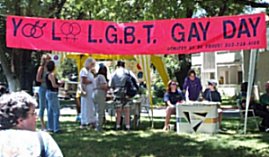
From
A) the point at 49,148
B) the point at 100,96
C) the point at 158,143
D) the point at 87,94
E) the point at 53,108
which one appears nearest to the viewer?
the point at 49,148

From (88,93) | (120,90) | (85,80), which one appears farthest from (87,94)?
(120,90)

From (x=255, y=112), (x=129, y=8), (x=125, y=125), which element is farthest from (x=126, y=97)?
(x=129, y=8)

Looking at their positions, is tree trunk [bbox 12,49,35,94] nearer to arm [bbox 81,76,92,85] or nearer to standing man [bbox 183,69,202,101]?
arm [bbox 81,76,92,85]

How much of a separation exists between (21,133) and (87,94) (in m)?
8.92

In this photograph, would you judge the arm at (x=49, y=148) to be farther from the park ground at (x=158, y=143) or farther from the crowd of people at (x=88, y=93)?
the crowd of people at (x=88, y=93)

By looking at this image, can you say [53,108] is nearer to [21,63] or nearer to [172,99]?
[172,99]

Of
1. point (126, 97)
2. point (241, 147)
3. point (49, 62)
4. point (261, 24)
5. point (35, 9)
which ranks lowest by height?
point (241, 147)

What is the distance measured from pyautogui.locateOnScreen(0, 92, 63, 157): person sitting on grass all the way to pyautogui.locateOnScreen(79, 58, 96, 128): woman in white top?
336 inches

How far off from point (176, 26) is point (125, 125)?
2.74m

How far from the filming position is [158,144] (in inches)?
370

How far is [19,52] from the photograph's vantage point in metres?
24.5

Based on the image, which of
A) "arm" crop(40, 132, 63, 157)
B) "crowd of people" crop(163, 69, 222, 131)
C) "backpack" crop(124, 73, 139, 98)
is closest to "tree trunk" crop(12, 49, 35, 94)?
"backpack" crop(124, 73, 139, 98)

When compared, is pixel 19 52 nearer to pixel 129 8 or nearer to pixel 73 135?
pixel 129 8

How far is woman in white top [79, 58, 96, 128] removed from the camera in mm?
11844
